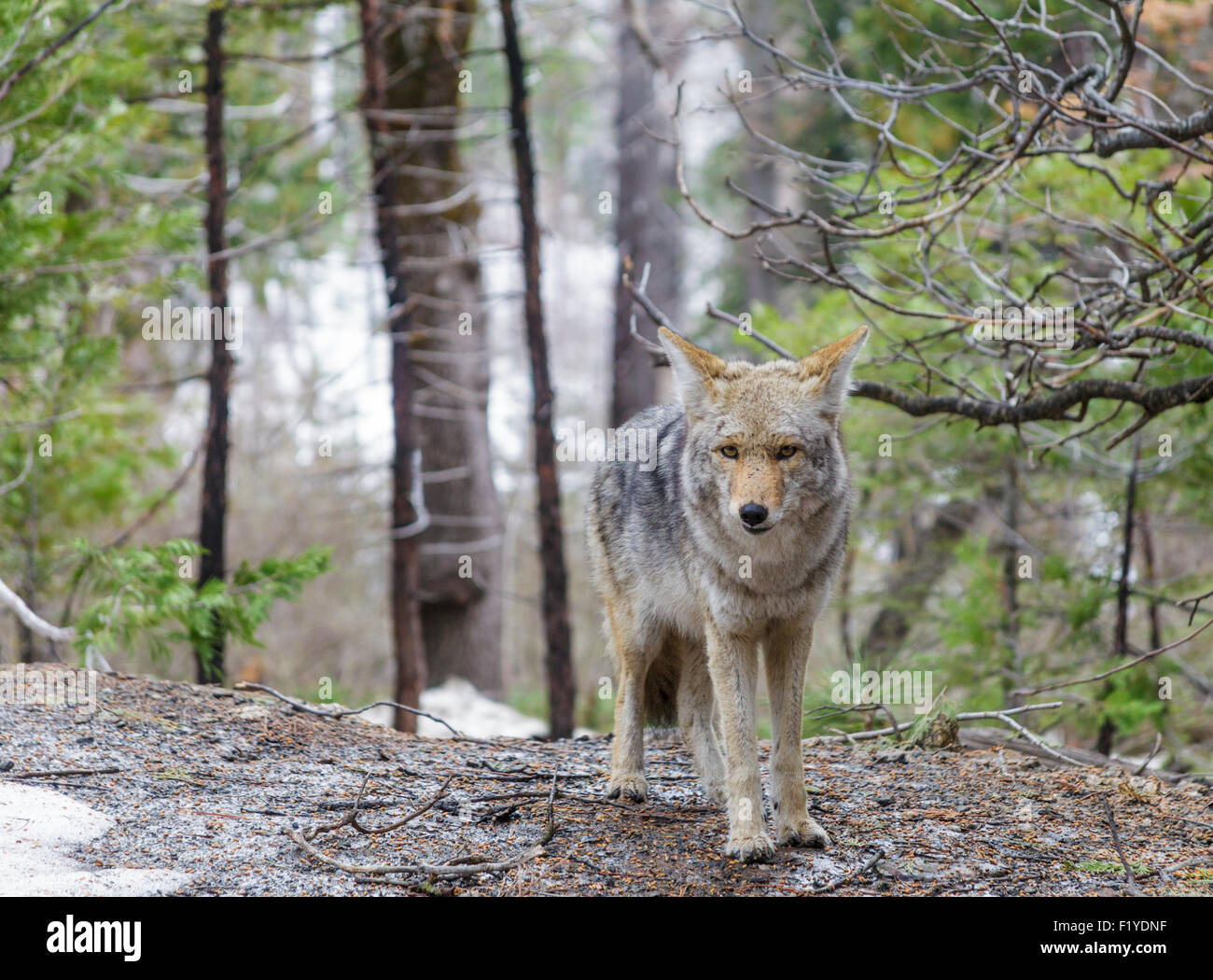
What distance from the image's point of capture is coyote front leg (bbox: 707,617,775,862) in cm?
465

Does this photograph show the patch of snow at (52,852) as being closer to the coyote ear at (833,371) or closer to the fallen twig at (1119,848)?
the coyote ear at (833,371)

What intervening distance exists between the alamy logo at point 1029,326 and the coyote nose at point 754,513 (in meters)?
1.52

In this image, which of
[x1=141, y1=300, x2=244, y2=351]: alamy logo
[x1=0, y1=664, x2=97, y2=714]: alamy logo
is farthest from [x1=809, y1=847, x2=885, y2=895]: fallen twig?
[x1=141, y1=300, x2=244, y2=351]: alamy logo

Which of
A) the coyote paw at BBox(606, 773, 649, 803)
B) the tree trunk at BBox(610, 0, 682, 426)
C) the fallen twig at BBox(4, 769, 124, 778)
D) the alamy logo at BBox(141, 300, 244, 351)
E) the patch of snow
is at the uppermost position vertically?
the tree trunk at BBox(610, 0, 682, 426)

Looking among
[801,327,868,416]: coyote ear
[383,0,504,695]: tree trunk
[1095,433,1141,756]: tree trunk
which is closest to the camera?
[801,327,868,416]: coyote ear

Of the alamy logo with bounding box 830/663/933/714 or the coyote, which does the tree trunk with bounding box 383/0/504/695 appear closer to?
the alamy logo with bounding box 830/663/933/714

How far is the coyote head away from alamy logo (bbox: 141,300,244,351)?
5.25 meters

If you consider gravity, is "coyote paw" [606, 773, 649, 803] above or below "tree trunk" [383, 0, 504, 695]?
below

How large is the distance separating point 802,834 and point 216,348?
7.16 metres

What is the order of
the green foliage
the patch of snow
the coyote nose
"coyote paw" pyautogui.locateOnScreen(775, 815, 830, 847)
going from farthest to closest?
the green foliage → "coyote paw" pyautogui.locateOnScreen(775, 815, 830, 847) → the coyote nose → the patch of snow

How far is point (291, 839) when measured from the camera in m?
4.52

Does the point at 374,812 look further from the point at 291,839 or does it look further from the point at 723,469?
the point at 723,469
